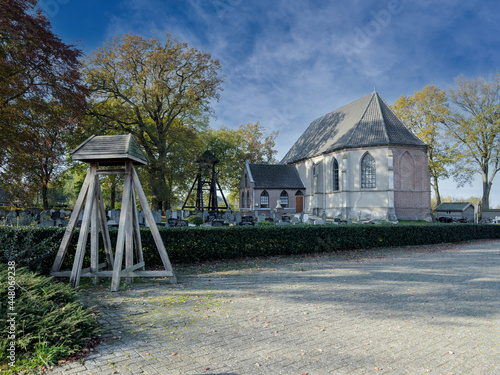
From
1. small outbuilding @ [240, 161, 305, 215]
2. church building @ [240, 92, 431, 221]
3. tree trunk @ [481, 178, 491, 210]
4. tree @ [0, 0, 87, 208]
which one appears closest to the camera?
tree @ [0, 0, 87, 208]

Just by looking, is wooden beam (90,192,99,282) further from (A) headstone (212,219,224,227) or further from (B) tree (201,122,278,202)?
(B) tree (201,122,278,202)

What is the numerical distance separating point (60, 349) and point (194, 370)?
1586 mm

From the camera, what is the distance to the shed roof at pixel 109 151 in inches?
272

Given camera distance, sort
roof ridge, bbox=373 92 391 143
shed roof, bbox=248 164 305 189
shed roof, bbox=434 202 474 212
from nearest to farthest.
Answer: roof ridge, bbox=373 92 391 143 → shed roof, bbox=434 202 474 212 → shed roof, bbox=248 164 305 189

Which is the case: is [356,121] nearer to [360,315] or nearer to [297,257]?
[297,257]

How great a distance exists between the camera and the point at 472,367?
11.4ft

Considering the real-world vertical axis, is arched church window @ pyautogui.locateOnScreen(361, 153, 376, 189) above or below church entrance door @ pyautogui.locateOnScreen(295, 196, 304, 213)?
above

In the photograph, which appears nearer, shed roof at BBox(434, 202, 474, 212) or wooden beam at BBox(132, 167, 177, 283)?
wooden beam at BBox(132, 167, 177, 283)

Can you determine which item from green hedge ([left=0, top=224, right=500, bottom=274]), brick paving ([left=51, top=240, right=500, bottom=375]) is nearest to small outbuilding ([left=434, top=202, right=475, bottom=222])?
green hedge ([left=0, top=224, right=500, bottom=274])

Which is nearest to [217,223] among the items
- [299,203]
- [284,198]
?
[284,198]

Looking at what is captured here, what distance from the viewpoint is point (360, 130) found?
31609 mm

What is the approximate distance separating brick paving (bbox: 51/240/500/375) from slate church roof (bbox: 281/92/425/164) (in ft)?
77.2

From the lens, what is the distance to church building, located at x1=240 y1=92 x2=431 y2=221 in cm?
2970

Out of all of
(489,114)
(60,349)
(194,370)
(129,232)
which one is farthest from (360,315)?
(489,114)
